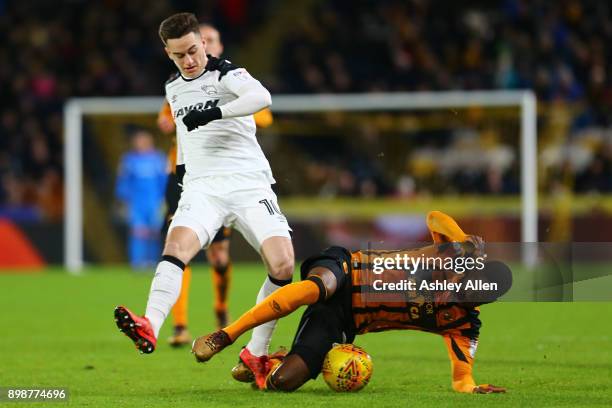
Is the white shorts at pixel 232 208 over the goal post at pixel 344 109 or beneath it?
beneath

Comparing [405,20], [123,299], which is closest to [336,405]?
[123,299]

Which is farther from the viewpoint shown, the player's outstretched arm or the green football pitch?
the player's outstretched arm

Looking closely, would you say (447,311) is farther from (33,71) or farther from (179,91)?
(33,71)

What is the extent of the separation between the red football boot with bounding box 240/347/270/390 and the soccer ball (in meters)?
0.37

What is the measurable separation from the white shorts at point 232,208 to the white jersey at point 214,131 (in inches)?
2.7

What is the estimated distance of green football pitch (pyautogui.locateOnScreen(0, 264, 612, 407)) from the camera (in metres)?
6.31

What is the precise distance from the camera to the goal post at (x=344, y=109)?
1681cm

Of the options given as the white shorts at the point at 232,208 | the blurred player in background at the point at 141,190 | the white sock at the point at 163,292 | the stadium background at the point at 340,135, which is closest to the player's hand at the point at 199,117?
the white shorts at the point at 232,208

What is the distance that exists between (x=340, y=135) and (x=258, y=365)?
11.4m

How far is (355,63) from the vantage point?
21.0 metres

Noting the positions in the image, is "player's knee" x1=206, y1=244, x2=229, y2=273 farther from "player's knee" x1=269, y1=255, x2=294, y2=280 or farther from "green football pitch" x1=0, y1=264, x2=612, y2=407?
"player's knee" x1=269, y1=255, x2=294, y2=280

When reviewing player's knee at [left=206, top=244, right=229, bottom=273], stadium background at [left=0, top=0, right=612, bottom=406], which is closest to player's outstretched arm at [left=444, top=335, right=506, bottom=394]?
stadium background at [left=0, top=0, right=612, bottom=406]

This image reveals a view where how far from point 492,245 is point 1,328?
209 inches

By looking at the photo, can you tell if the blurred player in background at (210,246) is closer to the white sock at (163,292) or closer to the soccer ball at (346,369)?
the white sock at (163,292)
